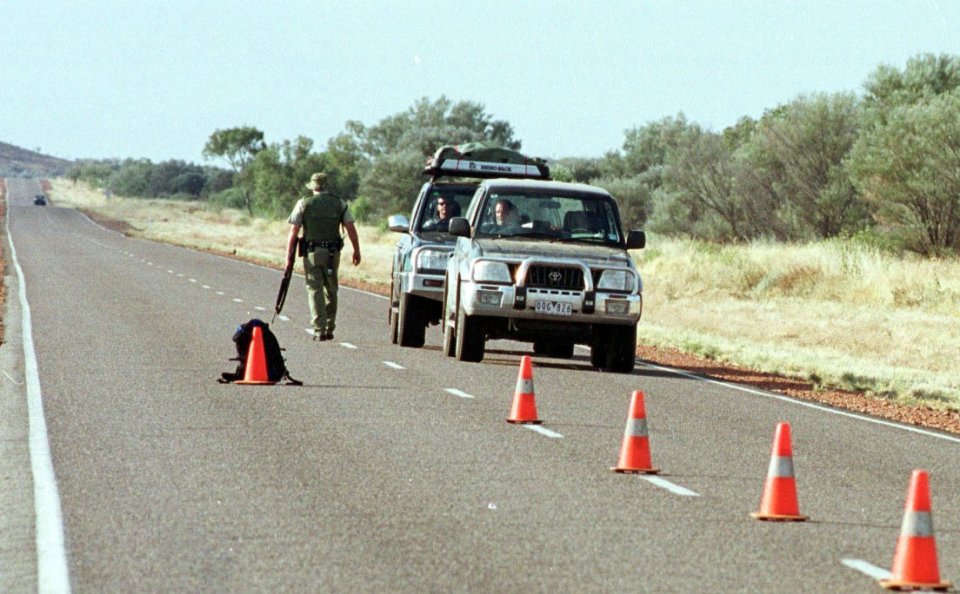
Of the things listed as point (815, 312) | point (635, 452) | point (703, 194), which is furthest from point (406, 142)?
point (635, 452)

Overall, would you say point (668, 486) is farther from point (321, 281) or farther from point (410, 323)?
point (321, 281)

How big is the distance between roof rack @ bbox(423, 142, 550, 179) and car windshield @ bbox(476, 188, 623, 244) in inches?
113

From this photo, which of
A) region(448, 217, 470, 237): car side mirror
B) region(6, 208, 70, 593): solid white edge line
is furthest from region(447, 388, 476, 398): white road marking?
region(6, 208, 70, 593): solid white edge line

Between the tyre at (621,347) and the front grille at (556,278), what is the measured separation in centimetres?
76

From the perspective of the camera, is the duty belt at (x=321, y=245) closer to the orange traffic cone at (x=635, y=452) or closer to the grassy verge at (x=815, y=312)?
the grassy verge at (x=815, y=312)

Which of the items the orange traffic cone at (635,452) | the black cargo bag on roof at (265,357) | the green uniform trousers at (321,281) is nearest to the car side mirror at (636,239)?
the green uniform trousers at (321,281)

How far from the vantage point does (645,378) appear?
17.0 m

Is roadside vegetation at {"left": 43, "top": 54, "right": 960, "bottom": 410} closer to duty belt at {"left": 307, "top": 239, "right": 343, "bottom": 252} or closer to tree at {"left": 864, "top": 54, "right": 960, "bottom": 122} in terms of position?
tree at {"left": 864, "top": 54, "right": 960, "bottom": 122}

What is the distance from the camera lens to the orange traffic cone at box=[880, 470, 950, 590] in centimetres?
664

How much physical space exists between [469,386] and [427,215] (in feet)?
18.0

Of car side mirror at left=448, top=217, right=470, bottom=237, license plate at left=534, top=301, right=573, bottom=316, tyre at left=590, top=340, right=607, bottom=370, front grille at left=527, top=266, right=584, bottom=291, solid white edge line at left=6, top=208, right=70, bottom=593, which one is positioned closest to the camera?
solid white edge line at left=6, top=208, right=70, bottom=593

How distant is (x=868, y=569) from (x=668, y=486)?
242 centimetres

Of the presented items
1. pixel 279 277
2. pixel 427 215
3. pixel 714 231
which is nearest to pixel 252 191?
pixel 714 231

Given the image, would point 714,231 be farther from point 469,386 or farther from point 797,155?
point 469,386
